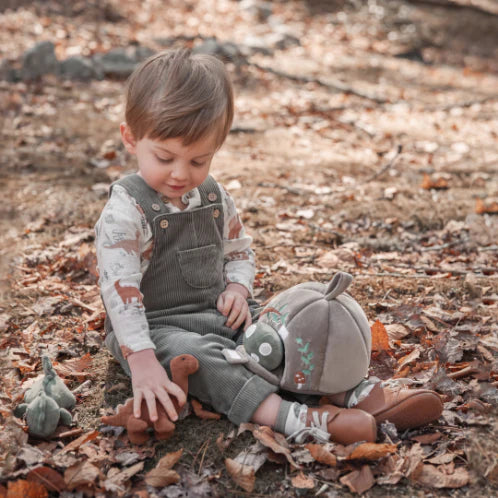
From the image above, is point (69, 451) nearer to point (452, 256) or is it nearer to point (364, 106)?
point (452, 256)

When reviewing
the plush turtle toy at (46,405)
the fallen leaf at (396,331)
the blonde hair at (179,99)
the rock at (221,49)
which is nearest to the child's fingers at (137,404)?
the plush turtle toy at (46,405)

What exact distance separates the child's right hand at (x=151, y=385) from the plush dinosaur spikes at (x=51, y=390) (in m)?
0.35

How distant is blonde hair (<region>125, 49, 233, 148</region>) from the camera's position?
219cm

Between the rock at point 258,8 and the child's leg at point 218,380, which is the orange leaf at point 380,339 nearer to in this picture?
the child's leg at point 218,380

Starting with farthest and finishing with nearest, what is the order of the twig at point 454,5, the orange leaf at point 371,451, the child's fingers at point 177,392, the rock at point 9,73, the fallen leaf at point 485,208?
the twig at point 454,5, the rock at point 9,73, the fallen leaf at point 485,208, the child's fingers at point 177,392, the orange leaf at point 371,451

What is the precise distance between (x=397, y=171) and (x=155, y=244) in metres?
3.59

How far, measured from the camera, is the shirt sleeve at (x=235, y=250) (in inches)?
106

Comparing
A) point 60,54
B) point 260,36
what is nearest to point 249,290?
point 60,54

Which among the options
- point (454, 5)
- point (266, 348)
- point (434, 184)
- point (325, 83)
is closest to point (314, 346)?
point (266, 348)

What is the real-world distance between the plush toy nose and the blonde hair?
2.34ft

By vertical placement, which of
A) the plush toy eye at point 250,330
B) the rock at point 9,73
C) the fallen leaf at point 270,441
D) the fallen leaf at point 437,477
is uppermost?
the plush toy eye at point 250,330

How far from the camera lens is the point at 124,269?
225cm

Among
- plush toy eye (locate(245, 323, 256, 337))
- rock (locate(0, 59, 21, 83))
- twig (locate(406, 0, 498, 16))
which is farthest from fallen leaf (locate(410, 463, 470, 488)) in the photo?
twig (locate(406, 0, 498, 16))

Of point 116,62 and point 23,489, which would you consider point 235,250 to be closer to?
point 23,489
